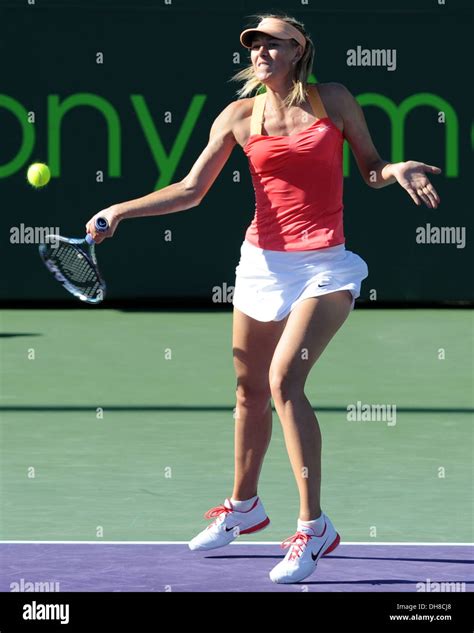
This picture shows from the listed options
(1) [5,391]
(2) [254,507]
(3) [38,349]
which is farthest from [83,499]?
(3) [38,349]

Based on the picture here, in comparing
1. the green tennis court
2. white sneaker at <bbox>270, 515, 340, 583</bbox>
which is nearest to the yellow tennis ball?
the green tennis court

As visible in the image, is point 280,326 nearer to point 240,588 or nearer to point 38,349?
point 240,588

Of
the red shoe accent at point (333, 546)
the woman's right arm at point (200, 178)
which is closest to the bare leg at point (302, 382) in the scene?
the red shoe accent at point (333, 546)

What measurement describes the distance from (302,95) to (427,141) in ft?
30.1

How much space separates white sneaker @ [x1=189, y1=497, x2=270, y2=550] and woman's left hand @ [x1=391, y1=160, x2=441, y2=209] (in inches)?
55.0

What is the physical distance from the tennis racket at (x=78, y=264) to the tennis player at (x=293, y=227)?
0.10 meters

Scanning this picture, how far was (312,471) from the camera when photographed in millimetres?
5504

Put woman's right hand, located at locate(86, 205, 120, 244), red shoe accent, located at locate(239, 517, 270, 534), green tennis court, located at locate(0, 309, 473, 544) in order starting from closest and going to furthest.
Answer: woman's right hand, located at locate(86, 205, 120, 244) < red shoe accent, located at locate(239, 517, 270, 534) < green tennis court, located at locate(0, 309, 473, 544)

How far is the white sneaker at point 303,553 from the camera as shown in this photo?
5.39 meters

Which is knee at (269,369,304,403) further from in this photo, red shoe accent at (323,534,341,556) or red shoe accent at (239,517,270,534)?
red shoe accent at (239,517,270,534)

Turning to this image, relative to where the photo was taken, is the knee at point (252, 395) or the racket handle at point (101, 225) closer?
the racket handle at point (101, 225)

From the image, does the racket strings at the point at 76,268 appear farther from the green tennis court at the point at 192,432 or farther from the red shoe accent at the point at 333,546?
the red shoe accent at the point at 333,546

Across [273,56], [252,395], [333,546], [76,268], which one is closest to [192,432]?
[252,395]

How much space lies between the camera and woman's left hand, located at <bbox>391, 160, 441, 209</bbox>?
17.4ft
